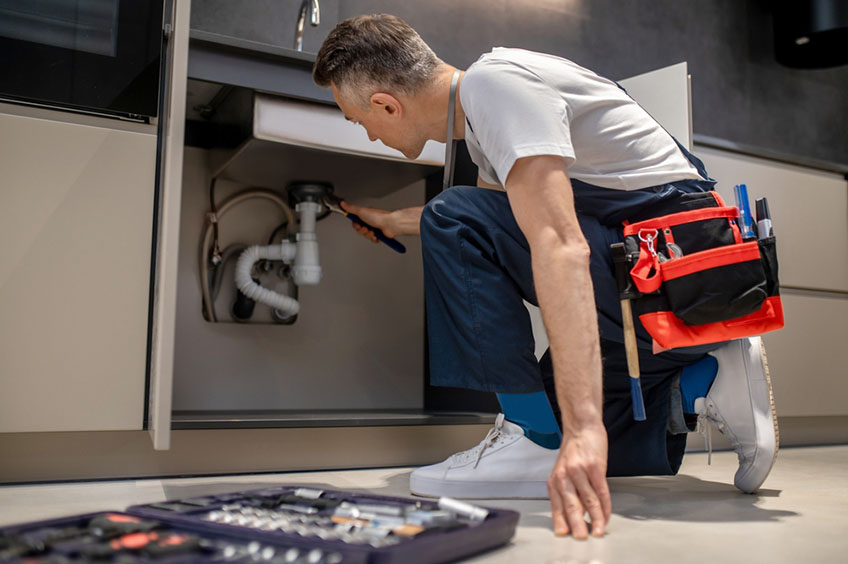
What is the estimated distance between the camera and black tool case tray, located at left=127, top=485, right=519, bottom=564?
599 mm

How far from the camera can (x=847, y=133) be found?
3201 millimetres

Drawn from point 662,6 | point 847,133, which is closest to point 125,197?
point 662,6

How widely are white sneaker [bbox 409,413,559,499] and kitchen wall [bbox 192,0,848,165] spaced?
131cm

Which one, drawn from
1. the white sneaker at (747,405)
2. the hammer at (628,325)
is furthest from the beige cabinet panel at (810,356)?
the hammer at (628,325)

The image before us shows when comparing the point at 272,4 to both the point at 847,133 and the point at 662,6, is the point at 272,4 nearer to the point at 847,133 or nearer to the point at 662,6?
the point at 662,6

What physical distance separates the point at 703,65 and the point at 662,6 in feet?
0.90

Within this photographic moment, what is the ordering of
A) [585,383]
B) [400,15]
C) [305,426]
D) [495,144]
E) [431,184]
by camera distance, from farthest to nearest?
1. [400,15]
2. [431,184]
3. [305,426]
4. [495,144]
5. [585,383]

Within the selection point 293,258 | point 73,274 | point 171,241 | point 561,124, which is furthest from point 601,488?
point 293,258

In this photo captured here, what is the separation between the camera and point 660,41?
8.89ft

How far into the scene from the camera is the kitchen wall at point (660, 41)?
2.04 meters

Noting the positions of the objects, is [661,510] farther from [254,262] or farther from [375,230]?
[254,262]

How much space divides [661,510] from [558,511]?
0.98ft

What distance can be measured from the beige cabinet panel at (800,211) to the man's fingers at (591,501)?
143 cm

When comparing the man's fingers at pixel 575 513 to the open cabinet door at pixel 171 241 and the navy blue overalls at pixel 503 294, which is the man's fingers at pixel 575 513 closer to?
the navy blue overalls at pixel 503 294
